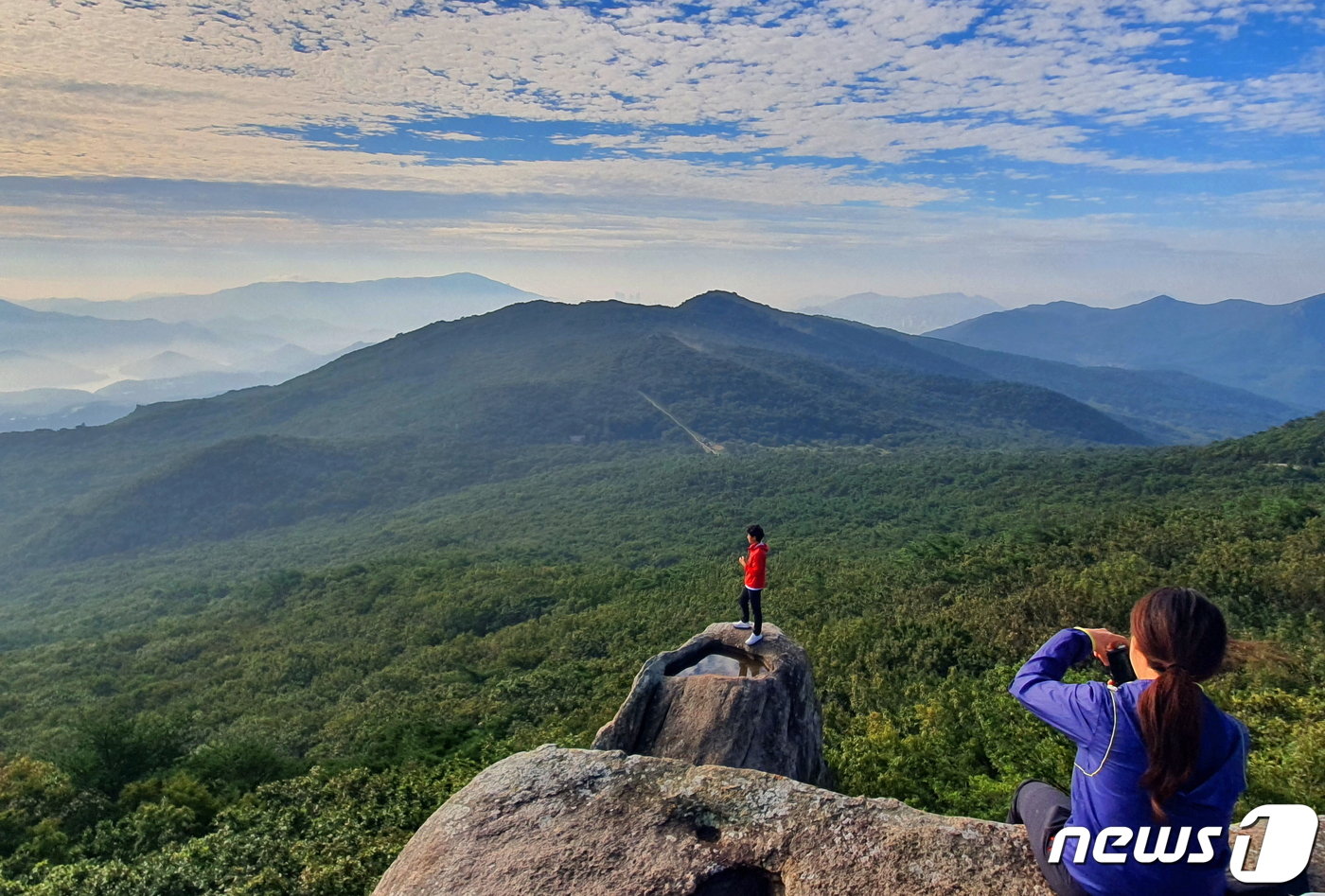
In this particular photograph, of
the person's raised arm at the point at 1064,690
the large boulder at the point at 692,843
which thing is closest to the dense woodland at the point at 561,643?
the large boulder at the point at 692,843

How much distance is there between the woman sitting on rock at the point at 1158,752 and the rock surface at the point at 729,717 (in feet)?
28.0

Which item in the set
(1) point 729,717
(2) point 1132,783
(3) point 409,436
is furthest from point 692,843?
(3) point 409,436

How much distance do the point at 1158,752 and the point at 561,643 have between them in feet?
143

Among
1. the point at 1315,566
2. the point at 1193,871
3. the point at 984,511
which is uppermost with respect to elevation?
the point at 1193,871

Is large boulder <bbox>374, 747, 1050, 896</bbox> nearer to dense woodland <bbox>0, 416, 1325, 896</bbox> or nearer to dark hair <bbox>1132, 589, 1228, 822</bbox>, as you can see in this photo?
dark hair <bbox>1132, 589, 1228, 822</bbox>

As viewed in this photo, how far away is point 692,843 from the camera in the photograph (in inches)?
244

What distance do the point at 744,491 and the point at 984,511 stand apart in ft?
122

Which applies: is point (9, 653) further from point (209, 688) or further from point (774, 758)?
point (774, 758)

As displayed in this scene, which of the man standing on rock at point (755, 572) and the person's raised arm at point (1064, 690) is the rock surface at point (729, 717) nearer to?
the man standing on rock at point (755, 572)

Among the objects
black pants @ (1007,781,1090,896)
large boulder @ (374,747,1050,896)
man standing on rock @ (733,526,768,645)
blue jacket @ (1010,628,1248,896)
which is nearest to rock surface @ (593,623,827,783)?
man standing on rock @ (733,526,768,645)

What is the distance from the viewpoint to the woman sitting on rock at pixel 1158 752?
12.9 feet

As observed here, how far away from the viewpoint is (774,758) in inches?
511

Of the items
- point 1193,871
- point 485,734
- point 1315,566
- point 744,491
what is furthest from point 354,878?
point 744,491

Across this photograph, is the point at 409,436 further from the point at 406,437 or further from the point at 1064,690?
the point at 1064,690
